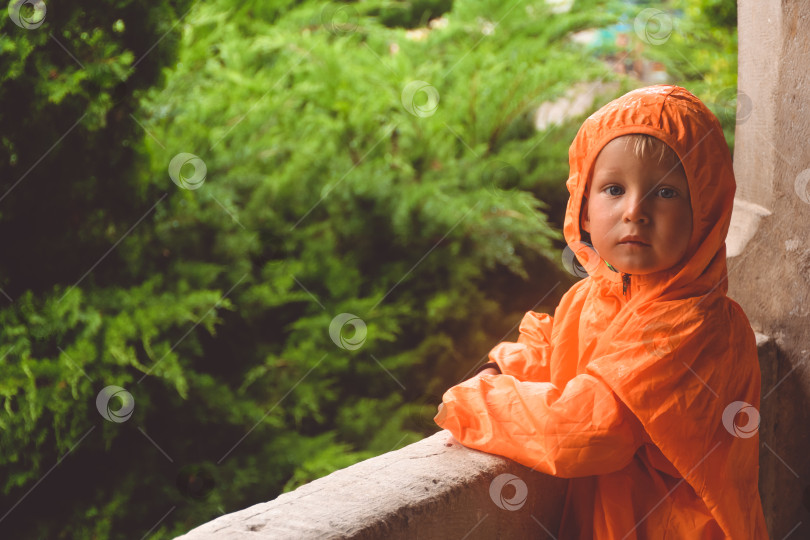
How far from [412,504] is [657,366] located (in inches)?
22.0

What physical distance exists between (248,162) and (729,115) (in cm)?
241

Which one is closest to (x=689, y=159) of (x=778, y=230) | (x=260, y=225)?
(x=778, y=230)

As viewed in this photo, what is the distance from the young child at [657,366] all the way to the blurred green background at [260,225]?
177 centimetres

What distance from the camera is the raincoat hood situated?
4.82 feet

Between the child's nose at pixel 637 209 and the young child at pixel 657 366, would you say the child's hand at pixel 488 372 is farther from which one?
the child's nose at pixel 637 209

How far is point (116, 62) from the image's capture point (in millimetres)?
2838

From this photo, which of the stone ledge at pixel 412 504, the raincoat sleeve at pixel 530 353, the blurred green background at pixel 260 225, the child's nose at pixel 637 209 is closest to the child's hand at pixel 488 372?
the raincoat sleeve at pixel 530 353

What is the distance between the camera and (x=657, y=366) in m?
Answer: 1.45

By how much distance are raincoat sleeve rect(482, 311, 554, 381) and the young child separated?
16cm

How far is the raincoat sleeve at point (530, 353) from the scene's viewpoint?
1.77 m

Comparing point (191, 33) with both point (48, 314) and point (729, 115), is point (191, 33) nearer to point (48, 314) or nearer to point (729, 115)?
point (48, 314)

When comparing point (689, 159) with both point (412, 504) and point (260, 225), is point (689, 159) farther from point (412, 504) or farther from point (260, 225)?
point (260, 225)

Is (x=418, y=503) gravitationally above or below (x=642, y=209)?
below

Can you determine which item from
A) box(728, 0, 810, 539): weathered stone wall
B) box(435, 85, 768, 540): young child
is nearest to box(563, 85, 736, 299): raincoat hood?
box(435, 85, 768, 540): young child
